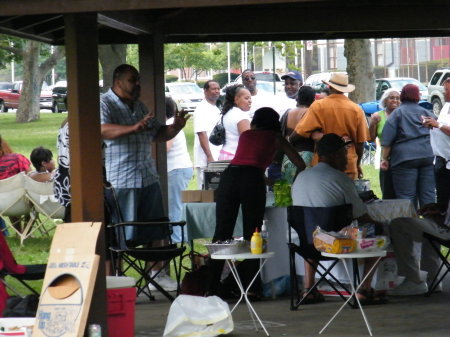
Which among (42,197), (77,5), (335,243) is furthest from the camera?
(42,197)

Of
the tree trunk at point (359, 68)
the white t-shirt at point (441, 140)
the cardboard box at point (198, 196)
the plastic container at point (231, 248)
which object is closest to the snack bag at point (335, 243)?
the plastic container at point (231, 248)

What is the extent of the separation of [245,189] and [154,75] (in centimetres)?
186

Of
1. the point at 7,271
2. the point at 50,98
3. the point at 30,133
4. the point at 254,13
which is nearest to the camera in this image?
the point at 7,271

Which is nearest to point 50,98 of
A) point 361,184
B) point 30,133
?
point 30,133

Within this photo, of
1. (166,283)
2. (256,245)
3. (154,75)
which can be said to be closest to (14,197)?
(154,75)

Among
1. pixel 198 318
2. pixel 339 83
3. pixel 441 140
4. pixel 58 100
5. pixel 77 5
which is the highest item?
pixel 58 100

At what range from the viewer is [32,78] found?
131 feet

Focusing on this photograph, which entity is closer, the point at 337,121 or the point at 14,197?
the point at 337,121

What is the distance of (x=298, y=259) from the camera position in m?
9.36

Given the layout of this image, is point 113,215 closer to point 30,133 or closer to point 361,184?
point 361,184

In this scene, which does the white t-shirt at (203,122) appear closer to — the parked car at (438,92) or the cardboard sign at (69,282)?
the cardboard sign at (69,282)

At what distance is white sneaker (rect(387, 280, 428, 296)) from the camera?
9367mm

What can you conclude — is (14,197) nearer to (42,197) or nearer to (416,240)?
(42,197)

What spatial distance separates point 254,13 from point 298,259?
93.8 inches
